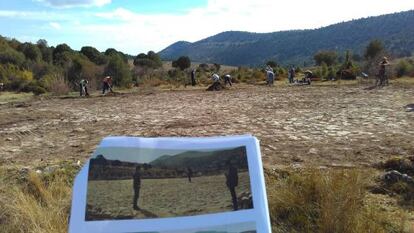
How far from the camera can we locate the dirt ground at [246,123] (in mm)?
7227

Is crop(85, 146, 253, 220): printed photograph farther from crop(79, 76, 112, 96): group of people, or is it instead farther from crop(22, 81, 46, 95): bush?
crop(22, 81, 46, 95): bush

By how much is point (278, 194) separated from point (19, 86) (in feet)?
74.5

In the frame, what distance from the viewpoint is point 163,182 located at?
273cm

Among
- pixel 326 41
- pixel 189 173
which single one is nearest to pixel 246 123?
pixel 189 173

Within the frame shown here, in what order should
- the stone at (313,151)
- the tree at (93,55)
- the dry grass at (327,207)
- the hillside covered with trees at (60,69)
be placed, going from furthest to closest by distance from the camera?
the tree at (93,55)
the hillside covered with trees at (60,69)
the stone at (313,151)
the dry grass at (327,207)

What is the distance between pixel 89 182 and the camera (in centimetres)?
264

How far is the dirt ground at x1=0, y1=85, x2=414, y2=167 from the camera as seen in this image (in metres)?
7.23

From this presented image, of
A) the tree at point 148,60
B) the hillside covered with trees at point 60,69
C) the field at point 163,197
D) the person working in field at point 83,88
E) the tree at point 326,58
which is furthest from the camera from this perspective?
the tree at point 326,58

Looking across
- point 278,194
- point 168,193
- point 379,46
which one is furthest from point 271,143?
point 379,46

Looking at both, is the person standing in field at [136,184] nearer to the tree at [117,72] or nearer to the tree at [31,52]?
the tree at [117,72]

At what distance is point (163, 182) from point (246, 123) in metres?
7.44

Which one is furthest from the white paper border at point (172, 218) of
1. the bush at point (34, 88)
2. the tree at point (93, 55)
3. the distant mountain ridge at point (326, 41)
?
the distant mountain ridge at point (326, 41)

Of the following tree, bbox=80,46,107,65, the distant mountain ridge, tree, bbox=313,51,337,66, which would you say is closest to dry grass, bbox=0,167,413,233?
tree, bbox=80,46,107,65

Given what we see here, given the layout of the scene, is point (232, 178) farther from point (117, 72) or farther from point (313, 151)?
point (117, 72)
